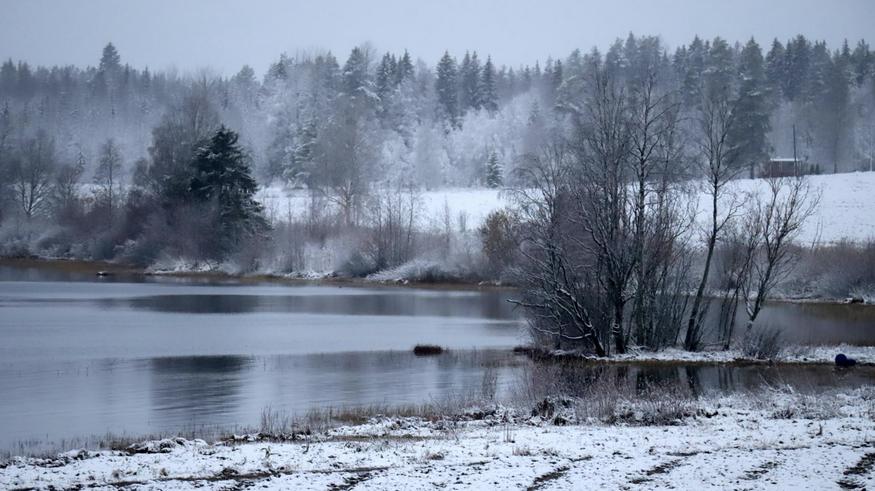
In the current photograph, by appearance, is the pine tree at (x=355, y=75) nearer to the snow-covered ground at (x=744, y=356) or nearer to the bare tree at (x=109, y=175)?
the bare tree at (x=109, y=175)

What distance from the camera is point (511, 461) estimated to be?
1141 cm

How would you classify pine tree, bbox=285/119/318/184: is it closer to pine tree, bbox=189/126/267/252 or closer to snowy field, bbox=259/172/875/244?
snowy field, bbox=259/172/875/244

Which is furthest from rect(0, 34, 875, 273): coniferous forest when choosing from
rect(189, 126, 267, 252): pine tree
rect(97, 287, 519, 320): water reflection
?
rect(97, 287, 519, 320): water reflection

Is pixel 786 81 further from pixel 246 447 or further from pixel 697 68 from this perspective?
pixel 246 447

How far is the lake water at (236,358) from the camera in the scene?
63.2 ft

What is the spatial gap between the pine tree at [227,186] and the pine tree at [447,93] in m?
53.4

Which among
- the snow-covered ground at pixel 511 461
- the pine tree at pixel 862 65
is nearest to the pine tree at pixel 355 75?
the pine tree at pixel 862 65

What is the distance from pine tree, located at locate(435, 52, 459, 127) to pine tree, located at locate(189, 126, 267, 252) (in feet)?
175

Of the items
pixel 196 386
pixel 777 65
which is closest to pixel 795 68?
pixel 777 65

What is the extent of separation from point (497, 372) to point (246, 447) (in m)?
13.5

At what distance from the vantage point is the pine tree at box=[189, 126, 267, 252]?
6744 cm

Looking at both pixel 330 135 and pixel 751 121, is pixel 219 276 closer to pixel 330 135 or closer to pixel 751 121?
pixel 330 135

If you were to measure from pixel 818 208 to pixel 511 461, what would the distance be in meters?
64.5

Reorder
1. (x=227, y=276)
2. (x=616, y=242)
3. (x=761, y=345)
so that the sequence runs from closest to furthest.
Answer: (x=761, y=345), (x=616, y=242), (x=227, y=276)
